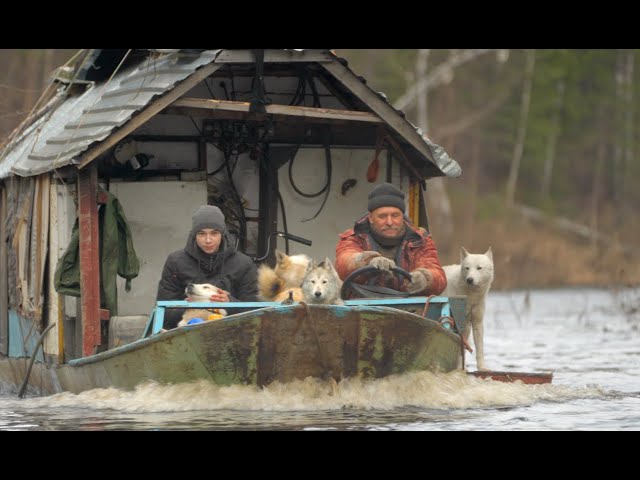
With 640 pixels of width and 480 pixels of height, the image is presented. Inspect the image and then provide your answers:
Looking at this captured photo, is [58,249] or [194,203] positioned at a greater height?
[194,203]

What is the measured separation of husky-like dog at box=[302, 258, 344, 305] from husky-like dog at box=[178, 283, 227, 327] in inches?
32.6

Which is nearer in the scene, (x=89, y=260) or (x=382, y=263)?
(x=382, y=263)

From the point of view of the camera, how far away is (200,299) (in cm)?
1216

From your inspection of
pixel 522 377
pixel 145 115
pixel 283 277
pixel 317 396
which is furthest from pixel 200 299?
pixel 522 377

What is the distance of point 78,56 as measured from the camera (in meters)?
16.8

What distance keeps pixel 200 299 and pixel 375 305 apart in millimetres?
1486

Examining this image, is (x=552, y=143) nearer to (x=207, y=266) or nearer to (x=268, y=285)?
(x=268, y=285)

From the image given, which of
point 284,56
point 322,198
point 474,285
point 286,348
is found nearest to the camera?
point 286,348

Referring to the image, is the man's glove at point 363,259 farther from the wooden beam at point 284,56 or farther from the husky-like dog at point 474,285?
the husky-like dog at point 474,285

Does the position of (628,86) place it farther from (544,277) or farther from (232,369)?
(232,369)

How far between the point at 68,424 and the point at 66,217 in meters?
2.51

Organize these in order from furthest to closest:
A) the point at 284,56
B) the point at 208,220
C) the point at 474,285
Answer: the point at 474,285 < the point at 284,56 < the point at 208,220

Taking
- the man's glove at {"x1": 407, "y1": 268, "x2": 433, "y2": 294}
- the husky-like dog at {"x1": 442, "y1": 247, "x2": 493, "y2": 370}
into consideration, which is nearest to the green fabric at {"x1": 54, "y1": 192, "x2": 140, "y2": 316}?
the man's glove at {"x1": 407, "y1": 268, "x2": 433, "y2": 294}

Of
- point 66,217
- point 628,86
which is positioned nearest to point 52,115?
point 66,217
